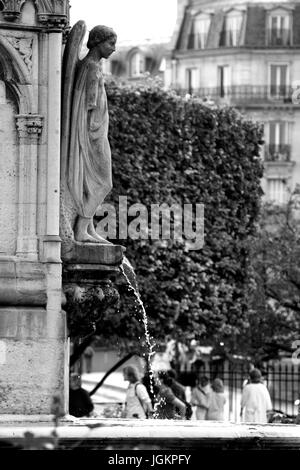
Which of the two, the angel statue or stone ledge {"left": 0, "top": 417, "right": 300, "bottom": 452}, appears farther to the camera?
the angel statue

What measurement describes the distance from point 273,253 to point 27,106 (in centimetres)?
3003

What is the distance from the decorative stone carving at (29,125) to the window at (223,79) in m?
69.4

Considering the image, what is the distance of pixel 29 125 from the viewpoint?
17.3m

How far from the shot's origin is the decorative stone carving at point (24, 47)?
17391mm

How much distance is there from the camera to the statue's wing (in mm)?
17641

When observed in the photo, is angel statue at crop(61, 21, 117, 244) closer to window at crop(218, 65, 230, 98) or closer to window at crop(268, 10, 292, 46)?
window at crop(218, 65, 230, 98)

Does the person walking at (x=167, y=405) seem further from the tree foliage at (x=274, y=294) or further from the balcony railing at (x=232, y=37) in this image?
the balcony railing at (x=232, y=37)

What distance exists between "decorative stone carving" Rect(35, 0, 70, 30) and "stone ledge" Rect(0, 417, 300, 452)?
11.6 ft

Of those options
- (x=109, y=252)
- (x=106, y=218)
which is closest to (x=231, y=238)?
(x=106, y=218)

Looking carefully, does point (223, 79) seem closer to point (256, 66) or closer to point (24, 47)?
point (256, 66)

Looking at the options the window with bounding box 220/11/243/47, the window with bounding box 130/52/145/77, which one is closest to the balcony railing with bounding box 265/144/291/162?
the window with bounding box 220/11/243/47

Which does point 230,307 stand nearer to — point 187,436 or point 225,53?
point 187,436

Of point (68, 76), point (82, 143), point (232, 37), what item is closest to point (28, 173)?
point (82, 143)

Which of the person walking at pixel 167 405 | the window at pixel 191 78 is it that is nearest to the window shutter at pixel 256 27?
the window at pixel 191 78
